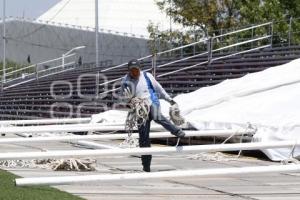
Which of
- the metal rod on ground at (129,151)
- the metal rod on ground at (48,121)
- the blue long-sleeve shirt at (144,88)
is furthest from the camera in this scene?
the metal rod on ground at (48,121)

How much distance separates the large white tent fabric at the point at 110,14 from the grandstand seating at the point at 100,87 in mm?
41398

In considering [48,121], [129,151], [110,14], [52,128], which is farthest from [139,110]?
[110,14]

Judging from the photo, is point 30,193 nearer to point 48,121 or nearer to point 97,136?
point 97,136

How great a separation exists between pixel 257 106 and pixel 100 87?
43.3ft

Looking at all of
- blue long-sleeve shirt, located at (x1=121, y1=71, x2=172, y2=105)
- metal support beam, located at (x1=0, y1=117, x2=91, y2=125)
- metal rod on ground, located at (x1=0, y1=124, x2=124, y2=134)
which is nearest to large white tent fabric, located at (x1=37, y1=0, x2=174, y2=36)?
metal support beam, located at (x1=0, y1=117, x2=91, y2=125)

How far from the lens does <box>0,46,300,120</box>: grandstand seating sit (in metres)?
22.7

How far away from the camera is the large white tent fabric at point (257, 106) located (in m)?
12.9

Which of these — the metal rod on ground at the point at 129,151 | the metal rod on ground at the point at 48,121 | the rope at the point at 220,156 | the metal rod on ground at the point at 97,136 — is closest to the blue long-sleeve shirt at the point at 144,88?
the metal rod on ground at the point at 129,151

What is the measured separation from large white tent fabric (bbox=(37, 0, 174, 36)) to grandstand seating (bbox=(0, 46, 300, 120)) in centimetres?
4140

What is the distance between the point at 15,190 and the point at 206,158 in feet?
17.2

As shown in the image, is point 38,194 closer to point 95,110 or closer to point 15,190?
point 15,190

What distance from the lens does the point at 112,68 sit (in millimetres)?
31312

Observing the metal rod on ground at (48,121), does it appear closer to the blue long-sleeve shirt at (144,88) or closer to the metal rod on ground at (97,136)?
the metal rod on ground at (97,136)

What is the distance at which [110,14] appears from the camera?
78000 mm
